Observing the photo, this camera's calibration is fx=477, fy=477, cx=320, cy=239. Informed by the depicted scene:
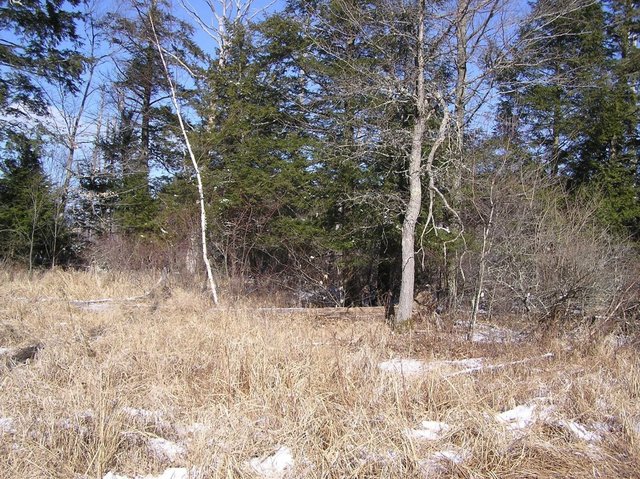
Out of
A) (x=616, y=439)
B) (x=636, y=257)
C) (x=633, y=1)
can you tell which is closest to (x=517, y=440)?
(x=616, y=439)

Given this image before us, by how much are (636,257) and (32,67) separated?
18138 mm

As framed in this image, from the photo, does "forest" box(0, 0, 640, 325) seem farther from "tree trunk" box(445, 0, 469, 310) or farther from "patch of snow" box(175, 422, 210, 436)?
"patch of snow" box(175, 422, 210, 436)

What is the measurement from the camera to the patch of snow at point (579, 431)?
3.48 meters

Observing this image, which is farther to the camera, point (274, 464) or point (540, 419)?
point (540, 419)

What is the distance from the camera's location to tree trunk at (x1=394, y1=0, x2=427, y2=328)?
8727 mm

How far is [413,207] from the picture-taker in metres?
8.92

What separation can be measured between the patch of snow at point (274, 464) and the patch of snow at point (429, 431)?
2.78ft

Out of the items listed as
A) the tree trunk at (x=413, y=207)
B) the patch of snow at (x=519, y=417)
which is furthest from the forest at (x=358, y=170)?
the patch of snow at (x=519, y=417)

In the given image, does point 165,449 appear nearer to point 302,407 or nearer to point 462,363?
point 302,407

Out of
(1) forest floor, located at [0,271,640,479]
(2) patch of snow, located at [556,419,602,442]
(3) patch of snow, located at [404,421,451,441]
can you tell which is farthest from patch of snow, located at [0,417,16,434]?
(2) patch of snow, located at [556,419,602,442]

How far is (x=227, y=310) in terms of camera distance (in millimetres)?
8742

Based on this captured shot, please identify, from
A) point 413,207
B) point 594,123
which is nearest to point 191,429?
point 413,207

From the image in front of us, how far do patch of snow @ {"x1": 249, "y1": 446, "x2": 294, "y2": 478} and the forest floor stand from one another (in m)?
0.01

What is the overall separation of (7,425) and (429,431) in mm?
3060
